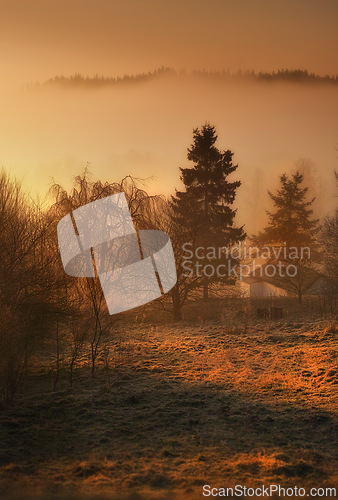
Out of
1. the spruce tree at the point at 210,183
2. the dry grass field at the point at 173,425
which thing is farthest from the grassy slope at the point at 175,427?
the spruce tree at the point at 210,183

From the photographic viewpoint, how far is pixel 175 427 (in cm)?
723

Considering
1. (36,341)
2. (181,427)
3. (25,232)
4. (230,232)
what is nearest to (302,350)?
(181,427)

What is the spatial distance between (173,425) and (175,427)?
0.09 metres

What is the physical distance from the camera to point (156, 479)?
5363 mm

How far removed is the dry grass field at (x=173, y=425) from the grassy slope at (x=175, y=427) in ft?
0.07

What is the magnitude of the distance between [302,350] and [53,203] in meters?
8.50

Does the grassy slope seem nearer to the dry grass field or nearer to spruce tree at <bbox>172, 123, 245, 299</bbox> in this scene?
the dry grass field

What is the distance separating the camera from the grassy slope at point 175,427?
537cm

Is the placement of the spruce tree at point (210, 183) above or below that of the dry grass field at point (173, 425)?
above

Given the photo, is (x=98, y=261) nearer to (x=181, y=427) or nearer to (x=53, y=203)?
(x=53, y=203)

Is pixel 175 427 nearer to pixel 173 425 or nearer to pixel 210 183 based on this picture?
pixel 173 425

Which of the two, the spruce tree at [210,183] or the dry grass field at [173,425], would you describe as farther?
the spruce tree at [210,183]

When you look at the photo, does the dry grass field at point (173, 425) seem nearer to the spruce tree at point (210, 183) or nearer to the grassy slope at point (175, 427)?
the grassy slope at point (175, 427)

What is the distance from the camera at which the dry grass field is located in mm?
5348
